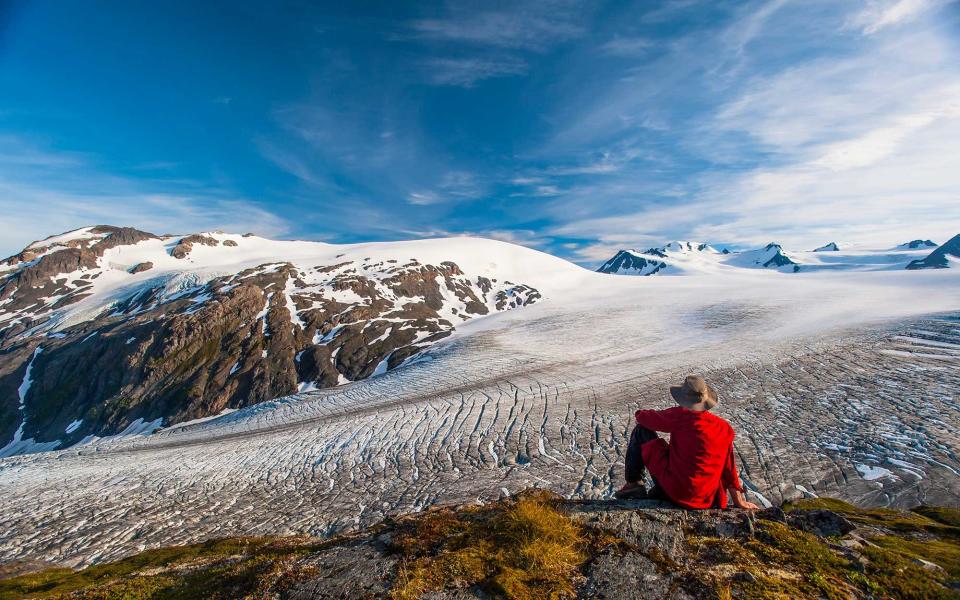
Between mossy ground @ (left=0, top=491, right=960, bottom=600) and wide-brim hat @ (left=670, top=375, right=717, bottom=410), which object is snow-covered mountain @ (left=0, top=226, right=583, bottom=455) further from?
wide-brim hat @ (left=670, top=375, right=717, bottom=410)

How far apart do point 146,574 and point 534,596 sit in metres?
6.02

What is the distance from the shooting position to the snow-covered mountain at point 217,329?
64875mm

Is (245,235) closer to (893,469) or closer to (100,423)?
(100,423)

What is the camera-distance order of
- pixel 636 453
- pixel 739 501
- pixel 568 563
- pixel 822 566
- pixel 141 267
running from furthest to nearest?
pixel 141 267
pixel 636 453
pixel 739 501
pixel 568 563
pixel 822 566

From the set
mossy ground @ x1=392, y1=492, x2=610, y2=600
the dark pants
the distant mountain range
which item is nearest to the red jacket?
the dark pants

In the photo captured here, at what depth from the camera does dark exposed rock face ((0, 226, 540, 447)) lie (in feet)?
212

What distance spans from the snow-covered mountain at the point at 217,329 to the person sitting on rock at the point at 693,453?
5234 cm

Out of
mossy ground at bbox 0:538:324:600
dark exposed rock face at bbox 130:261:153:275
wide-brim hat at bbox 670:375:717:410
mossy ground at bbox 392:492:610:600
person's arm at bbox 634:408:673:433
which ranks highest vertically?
dark exposed rock face at bbox 130:261:153:275

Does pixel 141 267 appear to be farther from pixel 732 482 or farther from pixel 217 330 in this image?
pixel 732 482

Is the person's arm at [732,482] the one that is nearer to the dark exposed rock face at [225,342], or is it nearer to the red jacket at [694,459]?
the red jacket at [694,459]

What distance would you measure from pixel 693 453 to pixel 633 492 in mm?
1379

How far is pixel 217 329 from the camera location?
75.1 m

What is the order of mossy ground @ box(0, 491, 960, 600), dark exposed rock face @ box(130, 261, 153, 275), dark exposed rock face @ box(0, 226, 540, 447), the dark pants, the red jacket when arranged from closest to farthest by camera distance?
1. mossy ground @ box(0, 491, 960, 600)
2. the red jacket
3. the dark pants
4. dark exposed rock face @ box(0, 226, 540, 447)
5. dark exposed rock face @ box(130, 261, 153, 275)

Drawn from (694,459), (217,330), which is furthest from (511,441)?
(217,330)
